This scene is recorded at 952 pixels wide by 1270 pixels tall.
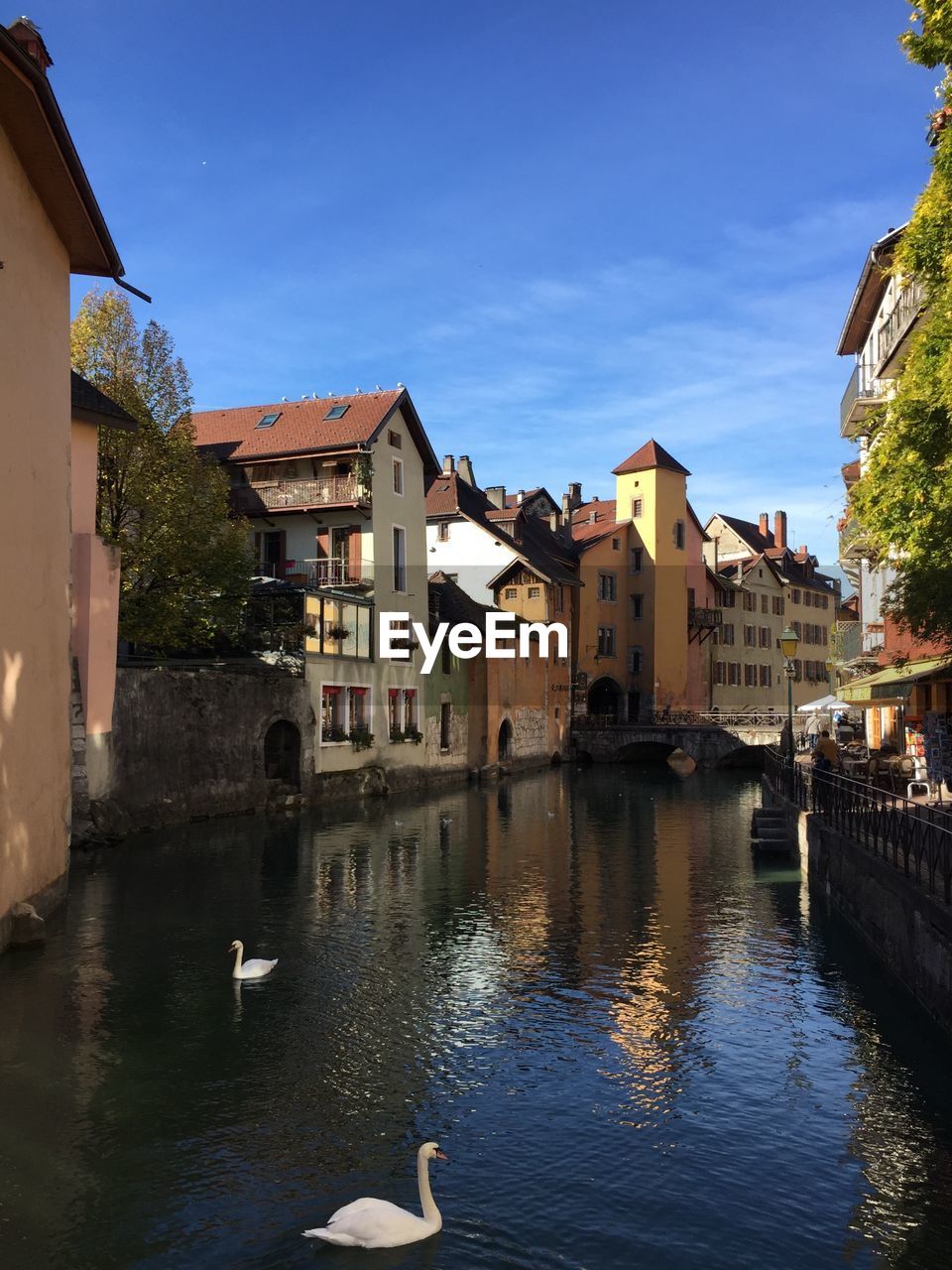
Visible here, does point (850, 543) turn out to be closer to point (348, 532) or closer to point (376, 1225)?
point (348, 532)

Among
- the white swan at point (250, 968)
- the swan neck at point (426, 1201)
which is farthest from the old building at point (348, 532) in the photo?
the swan neck at point (426, 1201)

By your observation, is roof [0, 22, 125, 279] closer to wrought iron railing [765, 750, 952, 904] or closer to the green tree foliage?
the green tree foliage

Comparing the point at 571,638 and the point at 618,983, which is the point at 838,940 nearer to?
the point at 618,983

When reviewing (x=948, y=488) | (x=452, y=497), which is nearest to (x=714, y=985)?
(x=948, y=488)

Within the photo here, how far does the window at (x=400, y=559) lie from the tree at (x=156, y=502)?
9.87 m

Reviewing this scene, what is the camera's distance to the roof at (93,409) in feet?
62.1

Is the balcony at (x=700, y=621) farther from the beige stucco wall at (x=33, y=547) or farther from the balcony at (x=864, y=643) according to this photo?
the beige stucco wall at (x=33, y=547)

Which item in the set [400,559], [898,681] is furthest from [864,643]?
[898,681]

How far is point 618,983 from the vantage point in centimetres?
1281

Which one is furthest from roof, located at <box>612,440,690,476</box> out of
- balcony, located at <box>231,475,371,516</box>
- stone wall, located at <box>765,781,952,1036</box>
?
stone wall, located at <box>765,781,952,1036</box>

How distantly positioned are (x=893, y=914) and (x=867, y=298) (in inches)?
977

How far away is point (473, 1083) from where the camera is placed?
9.59 m

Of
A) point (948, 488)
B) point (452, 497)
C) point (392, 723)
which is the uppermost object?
point (452, 497)

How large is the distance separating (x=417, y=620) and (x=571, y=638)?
836 inches
